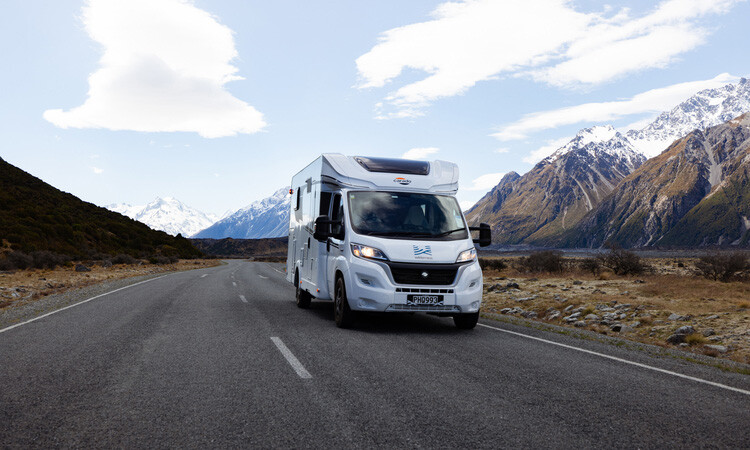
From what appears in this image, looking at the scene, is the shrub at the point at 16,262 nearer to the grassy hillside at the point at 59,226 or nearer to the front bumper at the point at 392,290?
the grassy hillside at the point at 59,226

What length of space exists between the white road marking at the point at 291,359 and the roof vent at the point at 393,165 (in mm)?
4044

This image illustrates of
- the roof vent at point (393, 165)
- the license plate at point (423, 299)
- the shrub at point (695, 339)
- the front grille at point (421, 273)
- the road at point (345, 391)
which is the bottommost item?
the road at point (345, 391)

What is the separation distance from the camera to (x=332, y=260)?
1012cm

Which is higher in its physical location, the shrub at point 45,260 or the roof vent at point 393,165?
the roof vent at point 393,165

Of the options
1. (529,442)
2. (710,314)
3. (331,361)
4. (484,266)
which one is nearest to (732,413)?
(529,442)

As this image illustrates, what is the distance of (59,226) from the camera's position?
47.3 metres

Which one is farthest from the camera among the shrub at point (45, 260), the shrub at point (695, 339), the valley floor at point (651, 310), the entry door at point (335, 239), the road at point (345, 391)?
the shrub at point (45, 260)

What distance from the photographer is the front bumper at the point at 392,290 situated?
8.77 meters

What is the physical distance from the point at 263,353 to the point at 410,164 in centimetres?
523

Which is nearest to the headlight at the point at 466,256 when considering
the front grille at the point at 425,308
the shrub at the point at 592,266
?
the front grille at the point at 425,308

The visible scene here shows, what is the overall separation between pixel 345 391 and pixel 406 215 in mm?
5033

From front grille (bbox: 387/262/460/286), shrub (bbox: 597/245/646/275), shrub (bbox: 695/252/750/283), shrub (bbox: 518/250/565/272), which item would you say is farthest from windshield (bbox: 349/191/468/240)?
shrub (bbox: 518/250/565/272)

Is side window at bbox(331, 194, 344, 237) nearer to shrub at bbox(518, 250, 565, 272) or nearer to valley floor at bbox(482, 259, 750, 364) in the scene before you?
valley floor at bbox(482, 259, 750, 364)

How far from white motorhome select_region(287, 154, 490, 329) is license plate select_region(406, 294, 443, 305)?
0.06 feet
